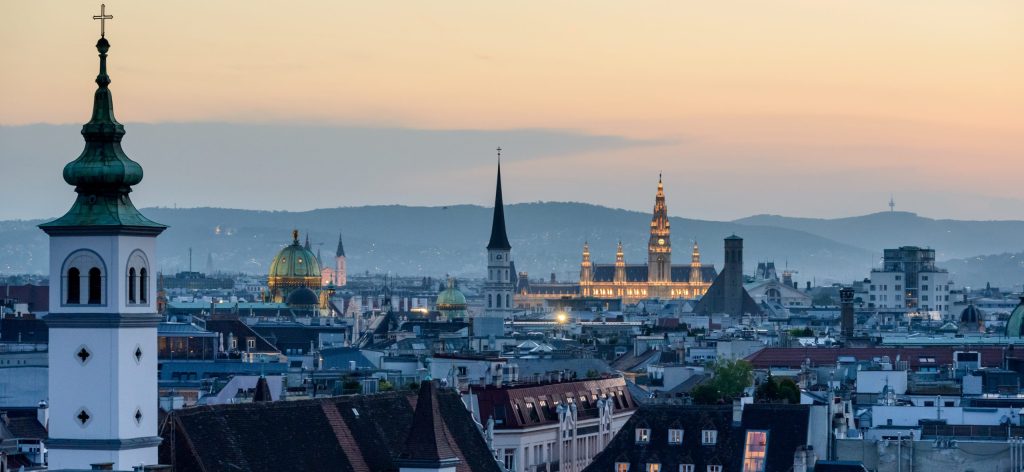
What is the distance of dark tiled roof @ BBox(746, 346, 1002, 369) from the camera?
558ft

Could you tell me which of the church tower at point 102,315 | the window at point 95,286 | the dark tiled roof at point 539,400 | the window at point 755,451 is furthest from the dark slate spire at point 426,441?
the dark tiled roof at point 539,400

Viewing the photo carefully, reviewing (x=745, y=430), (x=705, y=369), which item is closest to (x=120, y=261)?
(x=745, y=430)

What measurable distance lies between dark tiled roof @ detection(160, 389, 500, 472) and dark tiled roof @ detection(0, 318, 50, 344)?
9971cm

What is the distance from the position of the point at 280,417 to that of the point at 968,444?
29.7 m

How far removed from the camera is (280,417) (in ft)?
220

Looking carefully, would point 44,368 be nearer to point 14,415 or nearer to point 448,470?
point 14,415

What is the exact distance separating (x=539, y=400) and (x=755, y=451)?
56.2 ft

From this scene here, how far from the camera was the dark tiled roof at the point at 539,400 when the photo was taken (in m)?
97.9

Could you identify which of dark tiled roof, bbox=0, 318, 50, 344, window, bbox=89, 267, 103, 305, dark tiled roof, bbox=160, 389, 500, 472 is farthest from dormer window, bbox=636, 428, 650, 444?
dark tiled roof, bbox=0, 318, 50, 344

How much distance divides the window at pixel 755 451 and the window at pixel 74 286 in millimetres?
31350

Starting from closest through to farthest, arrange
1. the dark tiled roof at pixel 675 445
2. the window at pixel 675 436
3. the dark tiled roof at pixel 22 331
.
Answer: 1. the dark tiled roof at pixel 675 445
2. the window at pixel 675 436
3. the dark tiled roof at pixel 22 331

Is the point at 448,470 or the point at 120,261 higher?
the point at 120,261

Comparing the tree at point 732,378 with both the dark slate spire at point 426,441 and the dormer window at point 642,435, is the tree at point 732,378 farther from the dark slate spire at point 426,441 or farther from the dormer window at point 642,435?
the dark slate spire at point 426,441

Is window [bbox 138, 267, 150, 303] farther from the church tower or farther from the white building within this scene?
the white building
